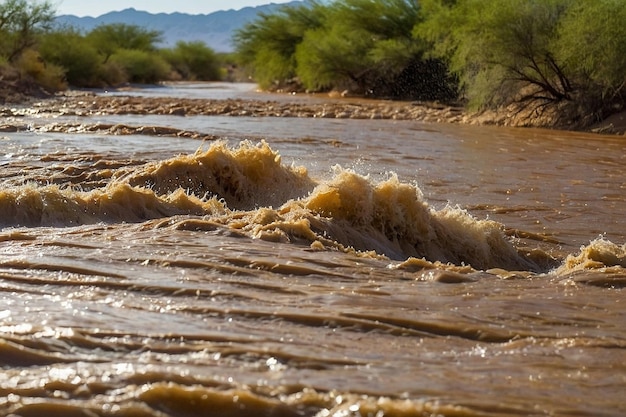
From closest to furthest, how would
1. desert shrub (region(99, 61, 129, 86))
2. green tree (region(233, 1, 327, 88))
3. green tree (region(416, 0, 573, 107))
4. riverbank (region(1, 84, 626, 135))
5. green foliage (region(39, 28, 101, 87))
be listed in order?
riverbank (region(1, 84, 626, 135)) → green tree (region(416, 0, 573, 107)) → green foliage (region(39, 28, 101, 87)) → green tree (region(233, 1, 327, 88)) → desert shrub (region(99, 61, 129, 86))

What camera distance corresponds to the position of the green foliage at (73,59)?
4044 centimetres

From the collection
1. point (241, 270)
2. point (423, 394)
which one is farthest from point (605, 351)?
point (241, 270)

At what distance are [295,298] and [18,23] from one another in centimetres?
3530

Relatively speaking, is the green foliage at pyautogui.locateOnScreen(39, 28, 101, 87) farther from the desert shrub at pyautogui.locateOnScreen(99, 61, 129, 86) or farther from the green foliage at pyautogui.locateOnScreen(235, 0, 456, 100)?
the green foliage at pyautogui.locateOnScreen(235, 0, 456, 100)

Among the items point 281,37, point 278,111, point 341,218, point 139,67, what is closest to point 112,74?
point 139,67

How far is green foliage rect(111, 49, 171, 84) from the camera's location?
48197 millimetres

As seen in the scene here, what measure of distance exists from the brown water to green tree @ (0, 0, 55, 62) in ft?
91.9

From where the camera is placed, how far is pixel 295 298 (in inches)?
190

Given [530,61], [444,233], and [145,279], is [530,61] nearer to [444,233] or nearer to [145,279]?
[444,233]

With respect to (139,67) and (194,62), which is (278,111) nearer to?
(139,67)

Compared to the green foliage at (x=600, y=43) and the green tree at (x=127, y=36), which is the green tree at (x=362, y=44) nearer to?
the green foliage at (x=600, y=43)

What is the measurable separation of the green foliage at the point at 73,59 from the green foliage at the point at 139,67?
17.5 ft

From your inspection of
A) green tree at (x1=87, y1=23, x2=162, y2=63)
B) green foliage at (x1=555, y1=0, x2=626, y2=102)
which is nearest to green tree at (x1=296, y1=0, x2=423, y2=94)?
green foliage at (x1=555, y1=0, x2=626, y2=102)

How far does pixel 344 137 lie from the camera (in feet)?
57.2
